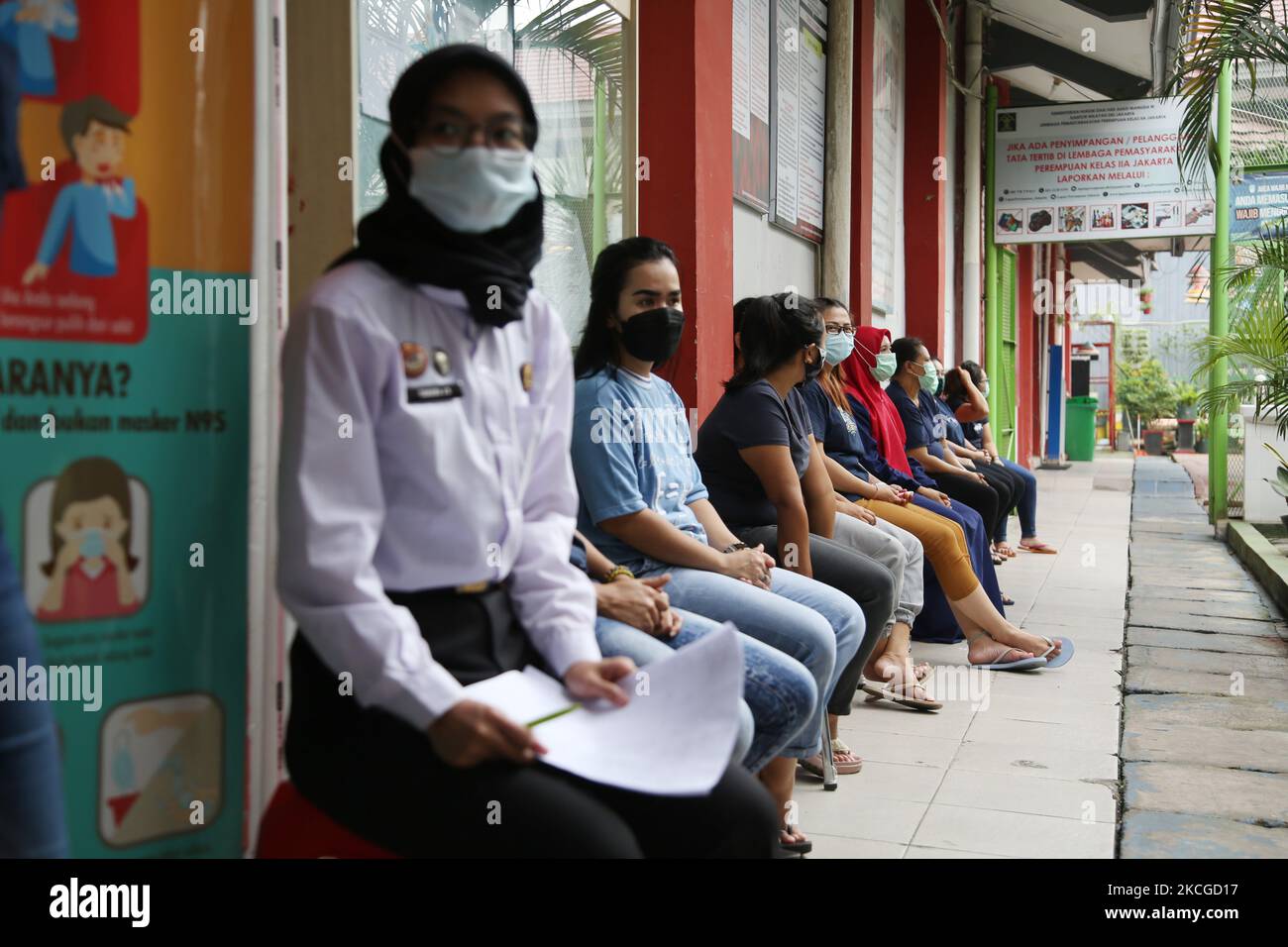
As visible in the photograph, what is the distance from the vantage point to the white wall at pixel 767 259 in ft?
18.2

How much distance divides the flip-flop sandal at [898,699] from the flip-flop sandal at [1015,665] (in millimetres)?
563

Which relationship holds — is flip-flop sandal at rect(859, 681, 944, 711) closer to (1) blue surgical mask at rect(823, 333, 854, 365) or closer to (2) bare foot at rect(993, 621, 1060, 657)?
(2) bare foot at rect(993, 621, 1060, 657)

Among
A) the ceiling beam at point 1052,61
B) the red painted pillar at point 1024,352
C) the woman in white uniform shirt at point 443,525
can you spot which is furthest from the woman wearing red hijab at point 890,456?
the red painted pillar at point 1024,352

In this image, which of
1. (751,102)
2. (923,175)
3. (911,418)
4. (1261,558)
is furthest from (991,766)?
(923,175)

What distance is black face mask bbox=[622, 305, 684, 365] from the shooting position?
286 cm

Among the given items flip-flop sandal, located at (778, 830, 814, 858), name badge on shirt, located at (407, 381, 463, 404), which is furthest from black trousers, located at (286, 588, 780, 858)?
flip-flop sandal, located at (778, 830, 814, 858)

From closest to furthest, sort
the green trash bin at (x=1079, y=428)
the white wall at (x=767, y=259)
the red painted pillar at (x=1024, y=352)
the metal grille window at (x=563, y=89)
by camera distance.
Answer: the metal grille window at (x=563, y=89), the white wall at (x=767, y=259), the red painted pillar at (x=1024, y=352), the green trash bin at (x=1079, y=428)

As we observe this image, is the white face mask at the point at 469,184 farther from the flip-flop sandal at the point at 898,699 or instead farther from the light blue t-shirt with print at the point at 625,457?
the flip-flop sandal at the point at 898,699

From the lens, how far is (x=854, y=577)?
365cm

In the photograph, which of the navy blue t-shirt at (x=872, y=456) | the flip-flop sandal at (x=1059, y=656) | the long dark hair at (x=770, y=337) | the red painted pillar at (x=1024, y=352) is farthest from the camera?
the red painted pillar at (x=1024, y=352)

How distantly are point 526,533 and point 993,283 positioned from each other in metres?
10.9

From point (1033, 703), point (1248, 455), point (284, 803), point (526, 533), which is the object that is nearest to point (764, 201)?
point (1033, 703)

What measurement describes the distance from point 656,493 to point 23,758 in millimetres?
1677

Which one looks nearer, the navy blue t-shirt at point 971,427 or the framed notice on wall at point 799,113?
the framed notice on wall at point 799,113
